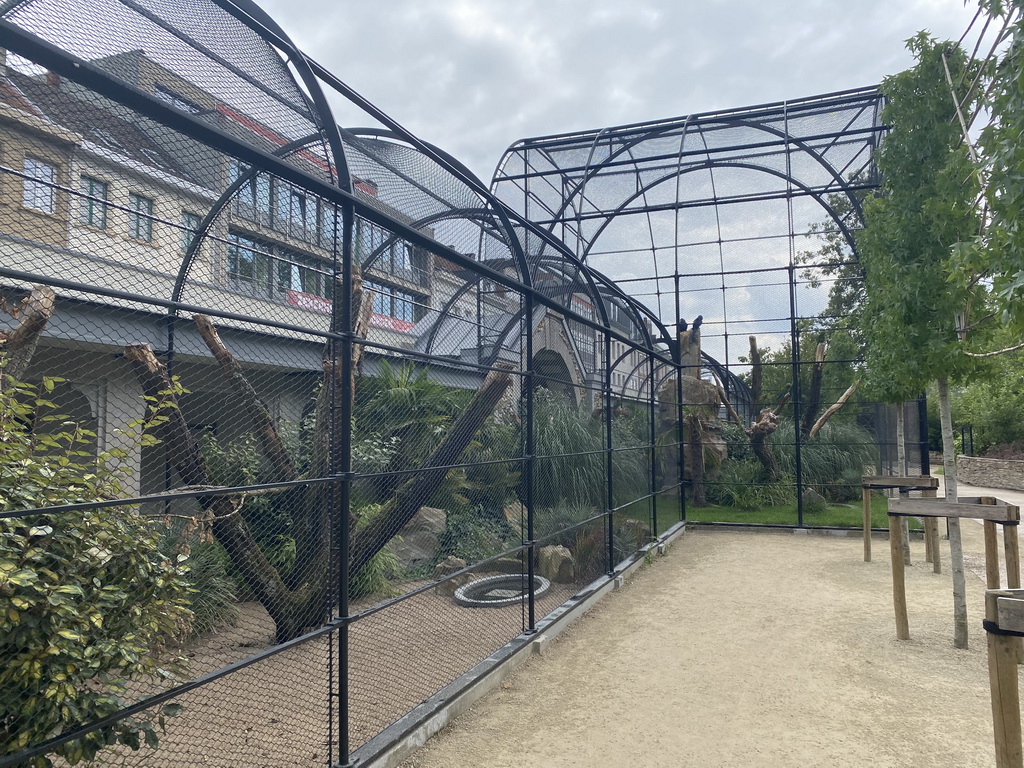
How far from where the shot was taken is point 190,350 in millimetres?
5961

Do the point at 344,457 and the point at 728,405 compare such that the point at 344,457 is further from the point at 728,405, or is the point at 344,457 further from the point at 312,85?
the point at 728,405

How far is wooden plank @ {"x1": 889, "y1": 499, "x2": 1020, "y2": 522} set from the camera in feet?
15.8

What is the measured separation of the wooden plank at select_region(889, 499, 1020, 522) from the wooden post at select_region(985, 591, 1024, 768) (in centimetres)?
246

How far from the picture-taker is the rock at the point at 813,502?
11.6m

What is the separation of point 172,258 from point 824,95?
38.6ft

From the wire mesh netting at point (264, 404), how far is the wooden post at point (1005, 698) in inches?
95.9

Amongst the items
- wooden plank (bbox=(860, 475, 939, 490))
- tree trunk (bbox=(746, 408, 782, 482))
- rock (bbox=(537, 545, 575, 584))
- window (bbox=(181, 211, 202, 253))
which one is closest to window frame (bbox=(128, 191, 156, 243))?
window (bbox=(181, 211, 202, 253))

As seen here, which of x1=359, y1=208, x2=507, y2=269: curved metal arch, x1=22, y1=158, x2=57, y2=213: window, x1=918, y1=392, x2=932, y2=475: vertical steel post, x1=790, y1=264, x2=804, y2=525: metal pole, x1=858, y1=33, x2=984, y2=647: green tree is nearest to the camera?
x1=22, y1=158, x2=57, y2=213: window

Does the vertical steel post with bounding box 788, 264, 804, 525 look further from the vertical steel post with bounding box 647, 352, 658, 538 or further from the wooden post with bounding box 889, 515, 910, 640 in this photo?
the wooden post with bounding box 889, 515, 910, 640

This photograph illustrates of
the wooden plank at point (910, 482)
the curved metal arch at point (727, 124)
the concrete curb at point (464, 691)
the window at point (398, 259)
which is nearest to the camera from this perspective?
the concrete curb at point (464, 691)

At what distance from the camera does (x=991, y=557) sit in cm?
505

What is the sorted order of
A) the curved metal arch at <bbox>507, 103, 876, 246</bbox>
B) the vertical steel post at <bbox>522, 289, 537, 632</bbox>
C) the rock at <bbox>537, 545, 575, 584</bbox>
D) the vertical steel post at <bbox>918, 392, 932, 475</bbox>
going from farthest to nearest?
the curved metal arch at <bbox>507, 103, 876, 246</bbox> → the vertical steel post at <bbox>918, 392, 932, 475</bbox> → the rock at <bbox>537, 545, 575, 584</bbox> → the vertical steel post at <bbox>522, 289, 537, 632</bbox>

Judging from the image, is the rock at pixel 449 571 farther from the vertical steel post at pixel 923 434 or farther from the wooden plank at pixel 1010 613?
the vertical steel post at pixel 923 434

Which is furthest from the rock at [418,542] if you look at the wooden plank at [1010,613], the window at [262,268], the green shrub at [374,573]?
the wooden plank at [1010,613]
